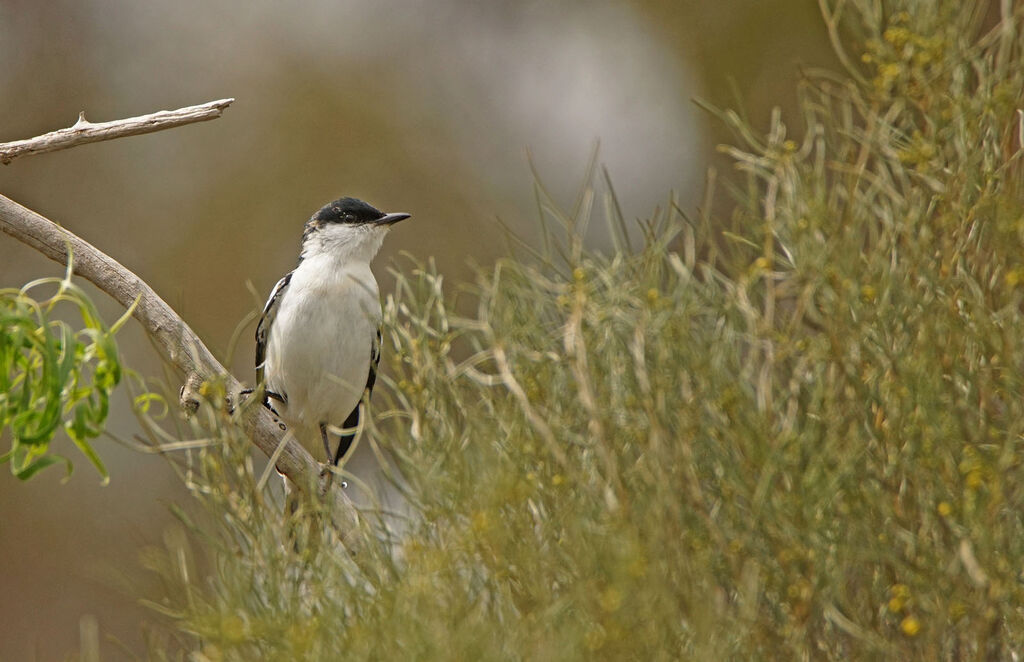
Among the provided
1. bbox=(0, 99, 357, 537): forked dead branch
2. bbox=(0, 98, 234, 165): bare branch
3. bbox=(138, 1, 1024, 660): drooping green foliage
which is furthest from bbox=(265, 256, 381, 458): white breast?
bbox=(138, 1, 1024, 660): drooping green foliage

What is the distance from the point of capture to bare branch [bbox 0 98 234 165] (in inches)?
137

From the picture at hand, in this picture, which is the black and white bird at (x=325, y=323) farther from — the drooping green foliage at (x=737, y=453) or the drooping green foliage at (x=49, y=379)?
the drooping green foliage at (x=49, y=379)

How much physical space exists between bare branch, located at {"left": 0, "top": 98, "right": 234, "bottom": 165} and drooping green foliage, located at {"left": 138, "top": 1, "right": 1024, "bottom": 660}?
1.07 m

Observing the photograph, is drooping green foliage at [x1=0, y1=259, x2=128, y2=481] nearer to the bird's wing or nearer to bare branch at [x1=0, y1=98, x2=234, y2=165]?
bare branch at [x1=0, y1=98, x2=234, y2=165]

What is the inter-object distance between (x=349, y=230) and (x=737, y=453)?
3.25 meters

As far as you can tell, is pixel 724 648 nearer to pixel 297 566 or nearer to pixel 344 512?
pixel 297 566

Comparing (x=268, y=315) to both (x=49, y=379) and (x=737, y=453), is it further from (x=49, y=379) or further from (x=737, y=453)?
(x=737, y=453)

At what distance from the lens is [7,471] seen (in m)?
9.95

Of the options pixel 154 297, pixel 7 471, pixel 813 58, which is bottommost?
pixel 7 471

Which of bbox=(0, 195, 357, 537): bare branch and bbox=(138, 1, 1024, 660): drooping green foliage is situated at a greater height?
bbox=(0, 195, 357, 537): bare branch

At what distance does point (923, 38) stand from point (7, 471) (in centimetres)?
914

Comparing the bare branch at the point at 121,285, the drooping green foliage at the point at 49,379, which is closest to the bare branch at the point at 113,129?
the bare branch at the point at 121,285

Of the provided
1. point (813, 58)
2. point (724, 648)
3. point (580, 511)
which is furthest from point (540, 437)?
point (813, 58)

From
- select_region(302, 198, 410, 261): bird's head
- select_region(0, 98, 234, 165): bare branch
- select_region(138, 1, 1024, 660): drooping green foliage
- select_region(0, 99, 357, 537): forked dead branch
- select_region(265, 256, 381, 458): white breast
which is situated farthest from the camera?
select_region(302, 198, 410, 261): bird's head
